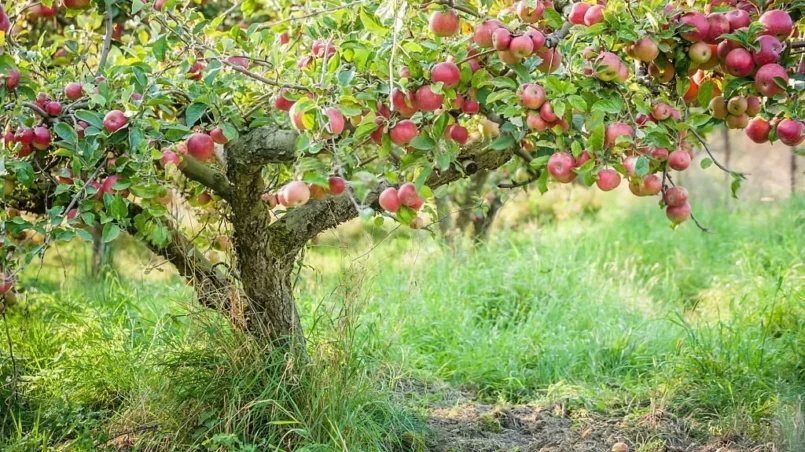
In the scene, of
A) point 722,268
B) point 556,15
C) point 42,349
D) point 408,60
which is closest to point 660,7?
point 556,15

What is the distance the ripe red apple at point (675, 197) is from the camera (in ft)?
6.11

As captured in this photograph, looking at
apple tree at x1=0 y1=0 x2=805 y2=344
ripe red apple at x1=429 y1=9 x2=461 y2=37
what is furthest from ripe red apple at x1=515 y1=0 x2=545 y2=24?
ripe red apple at x1=429 y1=9 x2=461 y2=37

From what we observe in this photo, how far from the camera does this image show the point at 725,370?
9.14 ft

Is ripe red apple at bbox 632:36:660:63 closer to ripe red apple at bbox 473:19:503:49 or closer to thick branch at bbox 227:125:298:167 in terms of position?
ripe red apple at bbox 473:19:503:49

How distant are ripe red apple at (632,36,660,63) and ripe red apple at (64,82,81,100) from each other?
139 cm

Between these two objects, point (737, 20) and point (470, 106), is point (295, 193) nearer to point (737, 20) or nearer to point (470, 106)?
point (470, 106)

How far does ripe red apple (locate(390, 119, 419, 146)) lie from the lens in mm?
1662

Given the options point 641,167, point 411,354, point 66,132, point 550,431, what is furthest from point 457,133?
point 411,354

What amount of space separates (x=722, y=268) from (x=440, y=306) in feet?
6.07

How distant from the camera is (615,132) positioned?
1.60 meters

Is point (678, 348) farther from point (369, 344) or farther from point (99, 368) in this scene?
point (99, 368)

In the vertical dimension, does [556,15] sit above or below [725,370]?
above

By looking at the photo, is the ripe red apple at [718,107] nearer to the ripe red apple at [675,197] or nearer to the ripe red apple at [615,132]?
the ripe red apple at [675,197]

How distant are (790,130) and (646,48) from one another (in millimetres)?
405
